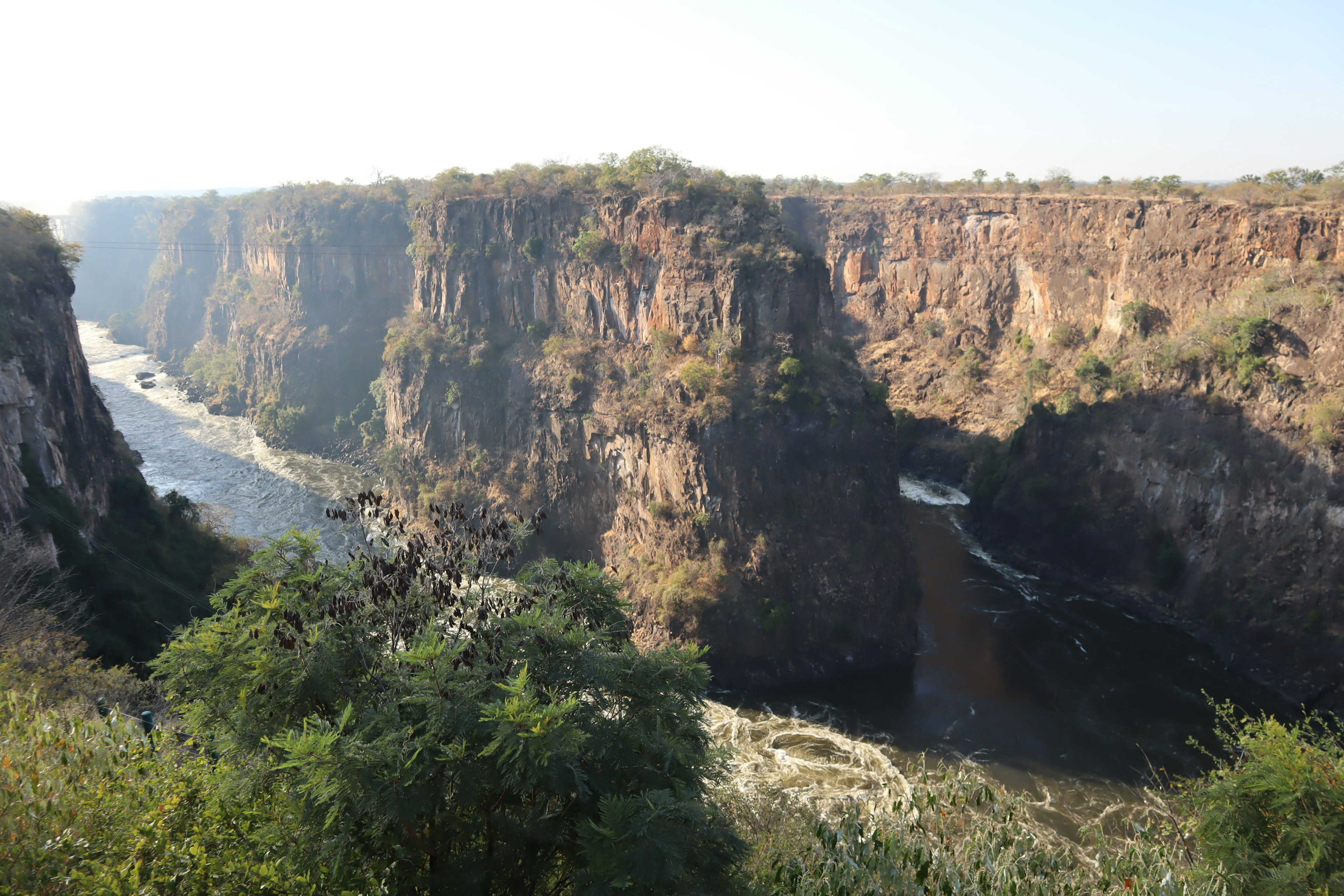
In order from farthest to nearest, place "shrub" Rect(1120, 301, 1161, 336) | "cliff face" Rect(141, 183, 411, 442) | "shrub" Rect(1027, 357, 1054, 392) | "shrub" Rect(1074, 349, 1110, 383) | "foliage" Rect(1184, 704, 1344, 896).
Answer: "cliff face" Rect(141, 183, 411, 442), "shrub" Rect(1027, 357, 1054, 392), "shrub" Rect(1120, 301, 1161, 336), "shrub" Rect(1074, 349, 1110, 383), "foliage" Rect(1184, 704, 1344, 896)

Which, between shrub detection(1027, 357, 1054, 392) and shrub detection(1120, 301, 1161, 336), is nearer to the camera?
shrub detection(1120, 301, 1161, 336)

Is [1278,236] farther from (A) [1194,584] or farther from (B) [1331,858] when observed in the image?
(B) [1331,858]

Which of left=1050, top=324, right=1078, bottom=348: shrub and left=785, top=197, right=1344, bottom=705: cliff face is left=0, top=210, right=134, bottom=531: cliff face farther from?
left=1050, top=324, right=1078, bottom=348: shrub

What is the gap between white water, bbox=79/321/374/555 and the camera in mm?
52656

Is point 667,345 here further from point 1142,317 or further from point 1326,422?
point 1326,422

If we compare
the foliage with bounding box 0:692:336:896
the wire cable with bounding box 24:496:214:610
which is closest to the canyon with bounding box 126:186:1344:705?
the wire cable with bounding box 24:496:214:610

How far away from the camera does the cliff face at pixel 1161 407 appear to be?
116 feet

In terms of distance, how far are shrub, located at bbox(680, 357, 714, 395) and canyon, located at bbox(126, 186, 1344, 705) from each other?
0.34 ft

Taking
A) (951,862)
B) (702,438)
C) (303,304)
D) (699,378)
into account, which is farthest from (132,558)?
(303,304)

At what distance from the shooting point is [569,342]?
151 ft

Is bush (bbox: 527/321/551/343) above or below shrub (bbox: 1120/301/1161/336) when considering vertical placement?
below

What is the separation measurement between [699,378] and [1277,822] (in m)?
27.6

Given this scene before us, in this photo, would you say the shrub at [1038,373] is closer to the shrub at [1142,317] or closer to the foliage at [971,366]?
the foliage at [971,366]

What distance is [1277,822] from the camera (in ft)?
44.6
